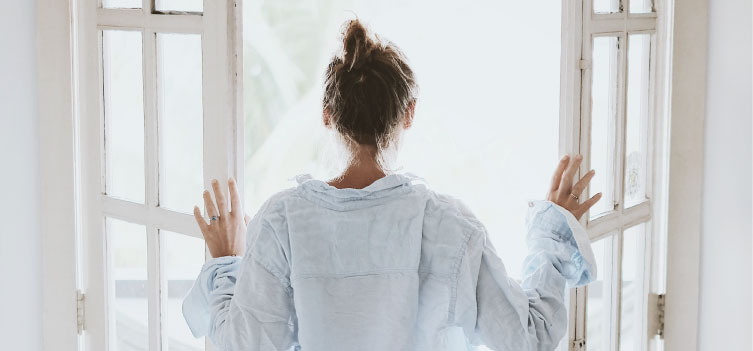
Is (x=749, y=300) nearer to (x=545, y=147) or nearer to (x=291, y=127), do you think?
(x=545, y=147)

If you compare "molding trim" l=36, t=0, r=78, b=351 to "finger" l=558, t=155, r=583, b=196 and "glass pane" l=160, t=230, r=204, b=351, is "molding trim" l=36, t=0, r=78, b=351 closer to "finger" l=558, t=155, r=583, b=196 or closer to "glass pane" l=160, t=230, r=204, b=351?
"glass pane" l=160, t=230, r=204, b=351

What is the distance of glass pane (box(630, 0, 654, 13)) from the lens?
1795 mm

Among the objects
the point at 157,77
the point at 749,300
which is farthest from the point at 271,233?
the point at 749,300

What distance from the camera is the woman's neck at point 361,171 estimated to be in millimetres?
1400

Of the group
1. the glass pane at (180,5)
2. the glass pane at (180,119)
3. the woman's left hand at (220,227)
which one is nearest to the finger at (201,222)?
the woman's left hand at (220,227)

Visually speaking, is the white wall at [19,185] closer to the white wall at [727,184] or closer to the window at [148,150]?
the window at [148,150]

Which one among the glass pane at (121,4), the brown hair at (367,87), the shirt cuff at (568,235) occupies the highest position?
the glass pane at (121,4)

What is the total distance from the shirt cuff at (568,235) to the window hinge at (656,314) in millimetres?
474

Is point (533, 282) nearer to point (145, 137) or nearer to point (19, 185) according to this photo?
point (145, 137)

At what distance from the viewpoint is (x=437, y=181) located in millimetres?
6207

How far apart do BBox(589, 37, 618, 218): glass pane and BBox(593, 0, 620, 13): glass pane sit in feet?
0.19

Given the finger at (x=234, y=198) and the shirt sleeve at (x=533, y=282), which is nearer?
the shirt sleeve at (x=533, y=282)

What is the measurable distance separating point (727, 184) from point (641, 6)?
426 mm

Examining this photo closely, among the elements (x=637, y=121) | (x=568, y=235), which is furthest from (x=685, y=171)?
(x=568, y=235)
